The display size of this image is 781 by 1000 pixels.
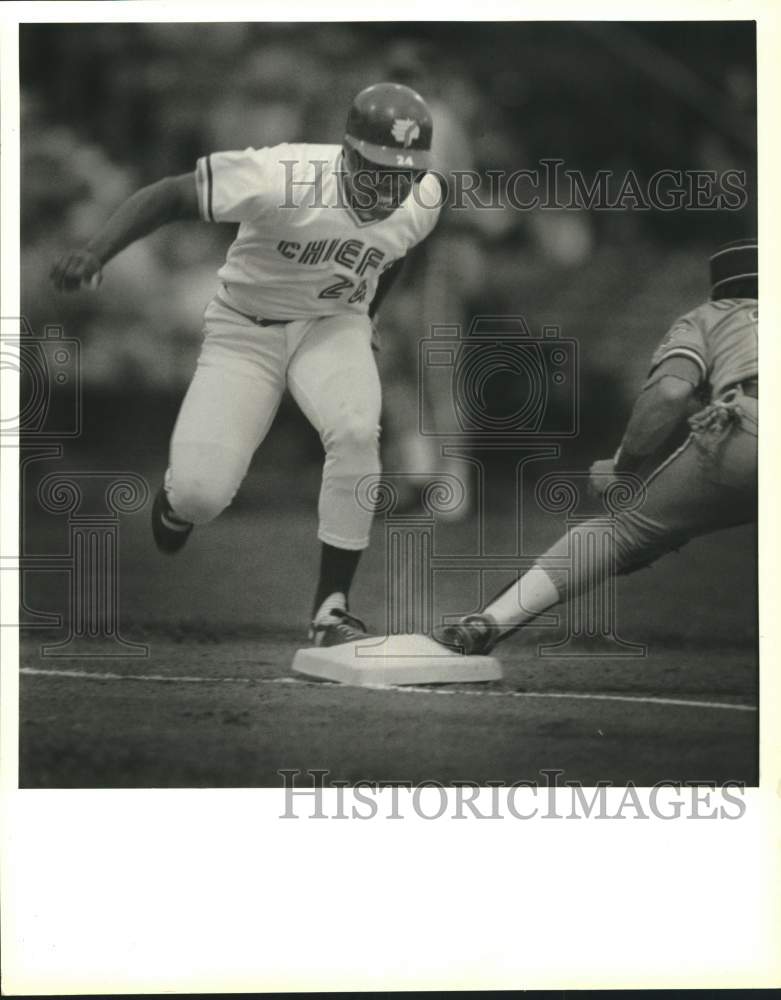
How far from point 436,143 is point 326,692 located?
1437 millimetres

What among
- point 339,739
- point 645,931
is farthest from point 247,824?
point 645,931

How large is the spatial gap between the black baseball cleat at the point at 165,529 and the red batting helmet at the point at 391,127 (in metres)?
1.04

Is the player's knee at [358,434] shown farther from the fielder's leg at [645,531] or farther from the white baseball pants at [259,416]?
the fielder's leg at [645,531]

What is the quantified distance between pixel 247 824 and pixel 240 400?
1.09 metres

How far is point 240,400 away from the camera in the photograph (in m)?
3.63

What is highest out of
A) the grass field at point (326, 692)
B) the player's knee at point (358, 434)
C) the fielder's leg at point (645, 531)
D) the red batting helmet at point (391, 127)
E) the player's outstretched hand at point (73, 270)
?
the red batting helmet at point (391, 127)

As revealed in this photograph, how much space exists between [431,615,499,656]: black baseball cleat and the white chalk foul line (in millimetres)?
106

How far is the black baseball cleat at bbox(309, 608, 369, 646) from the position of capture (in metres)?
3.60

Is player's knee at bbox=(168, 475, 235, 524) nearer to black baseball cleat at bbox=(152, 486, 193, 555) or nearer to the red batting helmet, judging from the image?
black baseball cleat at bbox=(152, 486, 193, 555)

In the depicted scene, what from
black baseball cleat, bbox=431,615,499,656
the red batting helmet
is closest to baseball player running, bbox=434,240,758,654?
black baseball cleat, bbox=431,615,499,656

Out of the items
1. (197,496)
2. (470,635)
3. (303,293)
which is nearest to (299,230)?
(303,293)

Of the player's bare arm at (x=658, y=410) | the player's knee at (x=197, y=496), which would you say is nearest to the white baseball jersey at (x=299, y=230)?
the player's knee at (x=197, y=496)

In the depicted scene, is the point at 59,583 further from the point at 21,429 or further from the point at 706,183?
the point at 706,183

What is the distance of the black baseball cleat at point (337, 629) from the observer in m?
3.60
